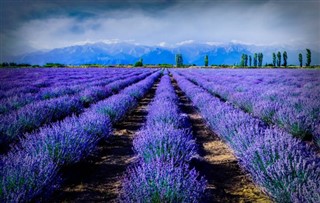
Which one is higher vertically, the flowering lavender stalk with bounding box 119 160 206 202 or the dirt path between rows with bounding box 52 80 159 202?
the flowering lavender stalk with bounding box 119 160 206 202

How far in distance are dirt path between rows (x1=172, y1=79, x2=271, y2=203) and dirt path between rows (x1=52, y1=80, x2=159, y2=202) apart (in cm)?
99

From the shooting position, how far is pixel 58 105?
20.6ft

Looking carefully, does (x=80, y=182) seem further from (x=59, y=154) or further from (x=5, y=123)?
(x=5, y=123)

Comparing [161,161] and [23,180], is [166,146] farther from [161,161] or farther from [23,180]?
[23,180]

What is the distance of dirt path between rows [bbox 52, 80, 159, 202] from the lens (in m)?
2.70

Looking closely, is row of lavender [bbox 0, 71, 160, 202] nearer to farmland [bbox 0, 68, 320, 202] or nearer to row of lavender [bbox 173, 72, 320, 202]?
farmland [bbox 0, 68, 320, 202]

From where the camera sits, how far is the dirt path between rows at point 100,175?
2.70 metres

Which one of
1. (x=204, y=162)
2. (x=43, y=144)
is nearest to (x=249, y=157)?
(x=204, y=162)

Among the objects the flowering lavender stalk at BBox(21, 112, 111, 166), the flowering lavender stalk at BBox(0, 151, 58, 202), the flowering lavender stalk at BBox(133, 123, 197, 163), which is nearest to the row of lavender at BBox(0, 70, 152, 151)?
the flowering lavender stalk at BBox(21, 112, 111, 166)

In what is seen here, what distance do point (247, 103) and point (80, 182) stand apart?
17.4 feet

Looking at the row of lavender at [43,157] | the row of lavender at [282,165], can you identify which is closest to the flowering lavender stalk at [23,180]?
the row of lavender at [43,157]

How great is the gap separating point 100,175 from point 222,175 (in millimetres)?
1488

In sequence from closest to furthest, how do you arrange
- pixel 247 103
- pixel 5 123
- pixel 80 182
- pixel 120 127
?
pixel 80 182
pixel 5 123
pixel 120 127
pixel 247 103

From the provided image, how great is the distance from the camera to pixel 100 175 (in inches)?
128
